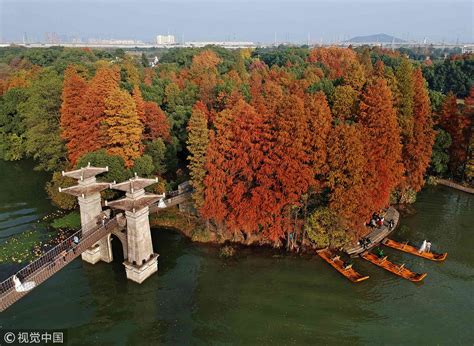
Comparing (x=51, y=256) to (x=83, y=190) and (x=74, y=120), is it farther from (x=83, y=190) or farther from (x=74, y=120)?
(x=74, y=120)

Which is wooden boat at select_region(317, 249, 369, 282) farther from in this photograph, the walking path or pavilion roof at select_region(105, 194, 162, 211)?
the walking path

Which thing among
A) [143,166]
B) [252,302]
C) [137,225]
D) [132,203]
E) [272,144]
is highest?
[272,144]

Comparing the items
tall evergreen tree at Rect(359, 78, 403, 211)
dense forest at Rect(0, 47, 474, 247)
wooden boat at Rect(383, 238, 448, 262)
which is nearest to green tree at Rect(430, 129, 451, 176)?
dense forest at Rect(0, 47, 474, 247)

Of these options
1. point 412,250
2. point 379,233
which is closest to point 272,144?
point 379,233

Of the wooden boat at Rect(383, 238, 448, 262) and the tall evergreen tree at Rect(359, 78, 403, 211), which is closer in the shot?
the tall evergreen tree at Rect(359, 78, 403, 211)

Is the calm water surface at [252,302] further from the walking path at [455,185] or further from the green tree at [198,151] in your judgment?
the walking path at [455,185]

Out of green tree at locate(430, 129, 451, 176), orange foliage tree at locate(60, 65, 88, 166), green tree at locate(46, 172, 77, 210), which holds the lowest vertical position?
green tree at locate(46, 172, 77, 210)

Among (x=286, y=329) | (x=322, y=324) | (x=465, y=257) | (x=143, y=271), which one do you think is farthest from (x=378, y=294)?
(x=143, y=271)
